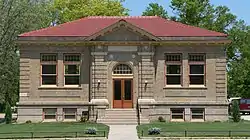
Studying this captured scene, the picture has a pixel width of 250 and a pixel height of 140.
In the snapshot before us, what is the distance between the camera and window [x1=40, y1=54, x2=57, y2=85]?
41997 mm

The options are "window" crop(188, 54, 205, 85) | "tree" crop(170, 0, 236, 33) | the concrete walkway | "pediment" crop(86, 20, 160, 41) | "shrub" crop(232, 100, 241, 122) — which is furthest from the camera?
"tree" crop(170, 0, 236, 33)

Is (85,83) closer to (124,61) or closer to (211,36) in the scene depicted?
(124,61)

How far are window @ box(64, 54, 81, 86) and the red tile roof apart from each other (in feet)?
6.02

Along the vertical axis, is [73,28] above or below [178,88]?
above

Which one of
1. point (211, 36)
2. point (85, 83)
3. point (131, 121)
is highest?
point (211, 36)

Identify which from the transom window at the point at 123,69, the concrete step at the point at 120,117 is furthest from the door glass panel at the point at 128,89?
the concrete step at the point at 120,117

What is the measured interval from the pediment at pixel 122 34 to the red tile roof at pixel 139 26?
133cm

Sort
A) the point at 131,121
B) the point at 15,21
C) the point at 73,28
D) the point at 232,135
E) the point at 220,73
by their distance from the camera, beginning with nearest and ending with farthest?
the point at 232,135, the point at 131,121, the point at 220,73, the point at 73,28, the point at 15,21

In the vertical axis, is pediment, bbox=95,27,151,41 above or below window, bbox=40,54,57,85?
above

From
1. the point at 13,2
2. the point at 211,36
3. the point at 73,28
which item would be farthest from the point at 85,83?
the point at 13,2

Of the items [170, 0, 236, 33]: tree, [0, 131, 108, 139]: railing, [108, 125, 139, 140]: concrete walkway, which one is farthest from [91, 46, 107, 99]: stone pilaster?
[170, 0, 236, 33]: tree

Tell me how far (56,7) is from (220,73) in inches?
1576

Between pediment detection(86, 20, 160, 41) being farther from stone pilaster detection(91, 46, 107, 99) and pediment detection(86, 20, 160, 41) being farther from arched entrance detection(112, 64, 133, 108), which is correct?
arched entrance detection(112, 64, 133, 108)

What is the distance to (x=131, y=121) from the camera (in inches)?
1538
